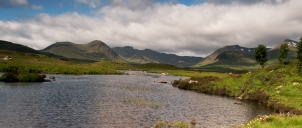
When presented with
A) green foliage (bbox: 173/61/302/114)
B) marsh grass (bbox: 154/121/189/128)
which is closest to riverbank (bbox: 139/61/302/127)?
green foliage (bbox: 173/61/302/114)

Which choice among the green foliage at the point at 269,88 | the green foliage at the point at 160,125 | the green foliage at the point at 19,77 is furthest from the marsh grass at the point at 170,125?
the green foliage at the point at 19,77

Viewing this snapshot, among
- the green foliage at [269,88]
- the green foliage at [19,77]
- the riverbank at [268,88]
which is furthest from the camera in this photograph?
the green foliage at [19,77]

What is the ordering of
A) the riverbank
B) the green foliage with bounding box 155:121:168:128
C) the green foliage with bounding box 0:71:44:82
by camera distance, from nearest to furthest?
the green foliage with bounding box 155:121:168:128, the riverbank, the green foliage with bounding box 0:71:44:82

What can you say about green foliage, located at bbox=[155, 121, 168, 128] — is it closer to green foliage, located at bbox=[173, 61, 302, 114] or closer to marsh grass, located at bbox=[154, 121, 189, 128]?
marsh grass, located at bbox=[154, 121, 189, 128]

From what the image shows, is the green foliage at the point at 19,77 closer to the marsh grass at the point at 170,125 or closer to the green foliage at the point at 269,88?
the green foliage at the point at 269,88

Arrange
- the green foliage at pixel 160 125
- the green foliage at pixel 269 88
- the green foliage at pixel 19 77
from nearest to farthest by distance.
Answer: the green foliage at pixel 160 125 → the green foliage at pixel 269 88 → the green foliage at pixel 19 77

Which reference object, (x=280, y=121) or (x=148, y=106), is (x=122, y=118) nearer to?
(x=148, y=106)

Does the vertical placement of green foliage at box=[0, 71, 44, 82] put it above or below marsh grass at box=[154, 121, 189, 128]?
above

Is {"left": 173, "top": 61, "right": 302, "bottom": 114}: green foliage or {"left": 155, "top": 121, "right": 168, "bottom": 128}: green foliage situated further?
{"left": 173, "top": 61, "right": 302, "bottom": 114}: green foliage

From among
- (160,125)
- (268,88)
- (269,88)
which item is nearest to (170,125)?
(160,125)

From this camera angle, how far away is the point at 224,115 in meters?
41.2

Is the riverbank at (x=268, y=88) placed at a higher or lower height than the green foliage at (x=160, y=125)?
higher

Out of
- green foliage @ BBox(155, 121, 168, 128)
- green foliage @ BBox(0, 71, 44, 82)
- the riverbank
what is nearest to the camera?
green foliage @ BBox(155, 121, 168, 128)

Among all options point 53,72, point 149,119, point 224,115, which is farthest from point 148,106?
point 53,72
